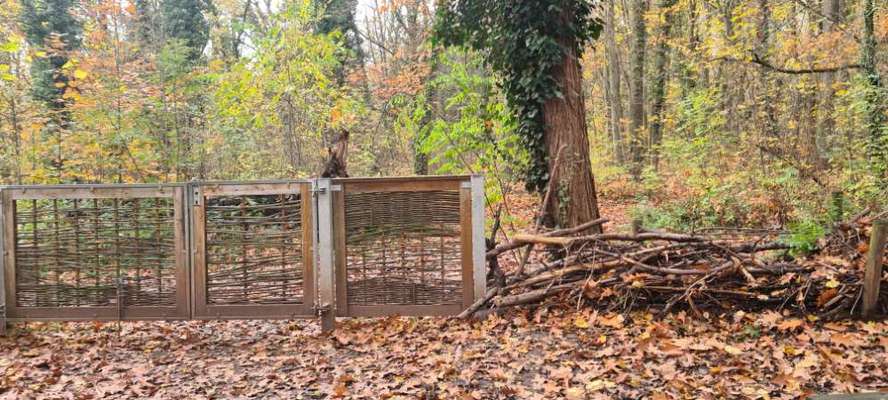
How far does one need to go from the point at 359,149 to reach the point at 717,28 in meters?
11.2

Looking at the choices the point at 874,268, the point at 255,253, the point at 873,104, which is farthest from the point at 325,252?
the point at 873,104

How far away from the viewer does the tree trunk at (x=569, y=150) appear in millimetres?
8516

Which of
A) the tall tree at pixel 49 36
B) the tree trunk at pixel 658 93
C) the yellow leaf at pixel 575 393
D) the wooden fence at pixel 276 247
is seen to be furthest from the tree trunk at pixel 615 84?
the yellow leaf at pixel 575 393

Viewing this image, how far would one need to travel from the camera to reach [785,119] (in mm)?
13453

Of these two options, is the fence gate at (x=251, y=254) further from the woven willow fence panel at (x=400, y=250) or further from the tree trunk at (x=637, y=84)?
the tree trunk at (x=637, y=84)

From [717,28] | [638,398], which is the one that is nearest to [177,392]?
[638,398]

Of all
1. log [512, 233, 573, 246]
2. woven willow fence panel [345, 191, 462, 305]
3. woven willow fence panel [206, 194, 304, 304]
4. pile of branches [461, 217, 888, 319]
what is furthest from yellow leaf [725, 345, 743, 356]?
woven willow fence panel [206, 194, 304, 304]

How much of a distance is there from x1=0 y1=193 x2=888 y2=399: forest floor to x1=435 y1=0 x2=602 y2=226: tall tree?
263cm

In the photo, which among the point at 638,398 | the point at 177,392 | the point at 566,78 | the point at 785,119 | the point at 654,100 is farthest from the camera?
the point at 654,100

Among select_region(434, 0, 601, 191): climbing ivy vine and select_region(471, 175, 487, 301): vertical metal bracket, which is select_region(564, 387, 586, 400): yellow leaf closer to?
select_region(471, 175, 487, 301): vertical metal bracket

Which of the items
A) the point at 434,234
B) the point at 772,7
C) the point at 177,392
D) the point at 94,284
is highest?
the point at 772,7

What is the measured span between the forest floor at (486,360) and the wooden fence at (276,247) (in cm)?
37

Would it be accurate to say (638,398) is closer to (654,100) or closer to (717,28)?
(717,28)

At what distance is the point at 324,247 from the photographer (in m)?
6.33
